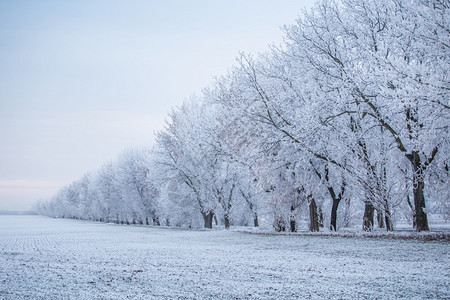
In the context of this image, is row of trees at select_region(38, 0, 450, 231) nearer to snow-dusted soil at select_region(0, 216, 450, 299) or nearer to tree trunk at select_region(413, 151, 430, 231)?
tree trunk at select_region(413, 151, 430, 231)

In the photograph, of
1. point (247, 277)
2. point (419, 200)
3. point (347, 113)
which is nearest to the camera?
point (247, 277)

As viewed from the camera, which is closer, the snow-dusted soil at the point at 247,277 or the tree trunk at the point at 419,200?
the snow-dusted soil at the point at 247,277

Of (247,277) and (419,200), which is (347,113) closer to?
(419,200)

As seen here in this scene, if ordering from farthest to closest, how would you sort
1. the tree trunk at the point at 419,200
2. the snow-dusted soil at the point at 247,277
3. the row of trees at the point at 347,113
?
the tree trunk at the point at 419,200 < the row of trees at the point at 347,113 < the snow-dusted soil at the point at 247,277

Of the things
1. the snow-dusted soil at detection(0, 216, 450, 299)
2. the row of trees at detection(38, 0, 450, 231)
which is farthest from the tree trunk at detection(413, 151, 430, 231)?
the snow-dusted soil at detection(0, 216, 450, 299)

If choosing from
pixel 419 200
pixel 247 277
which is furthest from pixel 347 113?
pixel 247 277

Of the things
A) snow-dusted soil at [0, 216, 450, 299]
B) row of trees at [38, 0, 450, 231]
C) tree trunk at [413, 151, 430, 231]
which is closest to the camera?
snow-dusted soil at [0, 216, 450, 299]

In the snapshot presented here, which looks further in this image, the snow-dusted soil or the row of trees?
the row of trees

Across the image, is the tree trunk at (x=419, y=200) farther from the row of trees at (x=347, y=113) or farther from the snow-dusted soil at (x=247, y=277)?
the snow-dusted soil at (x=247, y=277)

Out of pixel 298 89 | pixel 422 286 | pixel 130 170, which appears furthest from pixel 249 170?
pixel 130 170

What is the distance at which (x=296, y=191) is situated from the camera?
2225cm

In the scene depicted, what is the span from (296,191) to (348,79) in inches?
341

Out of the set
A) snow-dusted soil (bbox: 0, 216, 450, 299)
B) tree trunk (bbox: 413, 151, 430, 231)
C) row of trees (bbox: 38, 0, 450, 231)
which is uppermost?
row of trees (bbox: 38, 0, 450, 231)

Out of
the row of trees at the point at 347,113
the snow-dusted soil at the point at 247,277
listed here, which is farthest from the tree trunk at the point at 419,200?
the snow-dusted soil at the point at 247,277
